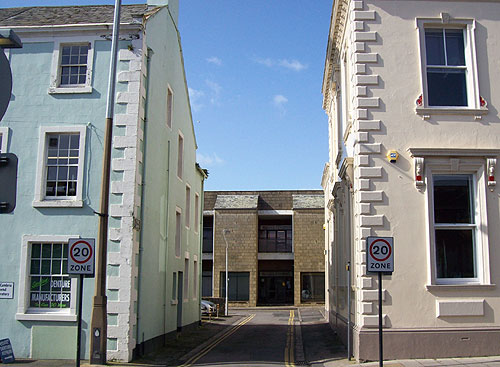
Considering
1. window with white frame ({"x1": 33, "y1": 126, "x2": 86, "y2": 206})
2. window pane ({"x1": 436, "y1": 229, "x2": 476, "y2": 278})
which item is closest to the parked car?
window with white frame ({"x1": 33, "y1": 126, "x2": 86, "y2": 206})

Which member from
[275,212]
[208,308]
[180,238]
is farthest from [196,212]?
[275,212]

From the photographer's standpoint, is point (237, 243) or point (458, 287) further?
point (237, 243)

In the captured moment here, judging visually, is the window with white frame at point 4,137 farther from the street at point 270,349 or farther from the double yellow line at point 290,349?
the double yellow line at point 290,349

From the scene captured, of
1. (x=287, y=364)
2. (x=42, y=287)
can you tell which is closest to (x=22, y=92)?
(x=42, y=287)

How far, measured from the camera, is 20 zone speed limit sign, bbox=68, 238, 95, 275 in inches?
416

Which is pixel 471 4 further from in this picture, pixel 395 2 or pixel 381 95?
pixel 381 95

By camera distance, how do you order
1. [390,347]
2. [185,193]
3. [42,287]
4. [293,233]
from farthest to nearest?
[293,233] → [185,193] → [42,287] → [390,347]

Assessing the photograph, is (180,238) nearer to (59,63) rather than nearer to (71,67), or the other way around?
(71,67)

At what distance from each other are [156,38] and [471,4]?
30.9 feet

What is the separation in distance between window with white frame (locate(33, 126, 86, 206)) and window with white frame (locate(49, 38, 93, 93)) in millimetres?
1261

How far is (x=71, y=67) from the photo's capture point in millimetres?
16844

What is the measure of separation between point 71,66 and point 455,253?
1184 centimetres

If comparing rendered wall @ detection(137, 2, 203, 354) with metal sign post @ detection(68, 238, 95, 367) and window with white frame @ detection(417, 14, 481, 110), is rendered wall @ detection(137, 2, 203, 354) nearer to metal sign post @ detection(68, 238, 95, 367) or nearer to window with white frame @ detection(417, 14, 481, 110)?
metal sign post @ detection(68, 238, 95, 367)

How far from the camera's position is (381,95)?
47.6 ft
